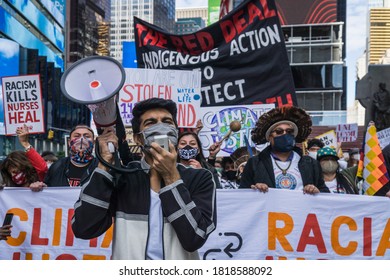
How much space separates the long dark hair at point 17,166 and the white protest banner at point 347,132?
430 inches

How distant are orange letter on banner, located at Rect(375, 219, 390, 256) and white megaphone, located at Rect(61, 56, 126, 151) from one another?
330 centimetres

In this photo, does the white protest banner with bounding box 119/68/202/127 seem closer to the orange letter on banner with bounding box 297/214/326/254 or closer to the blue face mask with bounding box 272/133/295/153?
the blue face mask with bounding box 272/133/295/153

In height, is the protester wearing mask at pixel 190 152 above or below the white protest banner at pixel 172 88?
below

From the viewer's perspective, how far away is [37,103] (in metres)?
7.68

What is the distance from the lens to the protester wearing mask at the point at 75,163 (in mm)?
4953

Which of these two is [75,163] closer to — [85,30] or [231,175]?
[231,175]

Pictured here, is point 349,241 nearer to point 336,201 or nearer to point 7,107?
point 336,201

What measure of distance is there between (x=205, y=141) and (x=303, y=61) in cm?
5402

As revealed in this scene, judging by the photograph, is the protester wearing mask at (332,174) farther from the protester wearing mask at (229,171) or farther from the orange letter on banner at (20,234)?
the orange letter on banner at (20,234)

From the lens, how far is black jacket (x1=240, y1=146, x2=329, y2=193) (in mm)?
4879

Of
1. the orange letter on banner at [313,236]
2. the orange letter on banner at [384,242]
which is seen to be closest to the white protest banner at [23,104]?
the orange letter on banner at [313,236]

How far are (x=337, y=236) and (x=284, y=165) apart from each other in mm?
721

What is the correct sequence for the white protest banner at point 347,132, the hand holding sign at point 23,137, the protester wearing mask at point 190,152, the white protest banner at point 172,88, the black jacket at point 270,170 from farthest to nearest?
the white protest banner at point 347,132 → the white protest banner at point 172,88 → the hand holding sign at point 23,137 → the protester wearing mask at point 190,152 → the black jacket at point 270,170

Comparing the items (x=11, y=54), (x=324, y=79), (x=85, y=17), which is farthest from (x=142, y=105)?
(x=85, y=17)
